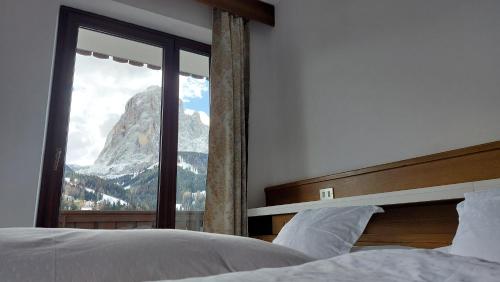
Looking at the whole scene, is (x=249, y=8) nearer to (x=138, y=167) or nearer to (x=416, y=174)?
(x=138, y=167)

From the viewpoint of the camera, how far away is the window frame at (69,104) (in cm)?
221

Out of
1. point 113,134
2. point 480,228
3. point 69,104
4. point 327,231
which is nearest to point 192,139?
point 113,134

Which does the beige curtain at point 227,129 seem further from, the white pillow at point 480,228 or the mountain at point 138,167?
the white pillow at point 480,228

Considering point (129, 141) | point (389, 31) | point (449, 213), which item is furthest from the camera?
point (129, 141)

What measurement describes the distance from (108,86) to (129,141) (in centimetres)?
42

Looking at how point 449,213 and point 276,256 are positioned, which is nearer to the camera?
point 276,256

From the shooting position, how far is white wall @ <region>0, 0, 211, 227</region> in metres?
1.97

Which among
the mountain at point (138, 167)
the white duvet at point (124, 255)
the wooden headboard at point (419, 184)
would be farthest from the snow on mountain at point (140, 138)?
the white duvet at point (124, 255)

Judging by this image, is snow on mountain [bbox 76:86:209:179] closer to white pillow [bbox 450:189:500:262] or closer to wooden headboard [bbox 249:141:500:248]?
wooden headboard [bbox 249:141:500:248]

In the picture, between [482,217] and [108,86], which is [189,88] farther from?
[482,217]

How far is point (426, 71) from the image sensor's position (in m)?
1.82

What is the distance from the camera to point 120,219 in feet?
7.93

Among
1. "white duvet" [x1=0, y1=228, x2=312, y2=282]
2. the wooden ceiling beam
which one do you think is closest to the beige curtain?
the wooden ceiling beam

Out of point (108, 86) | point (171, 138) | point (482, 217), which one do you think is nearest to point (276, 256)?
point (482, 217)
